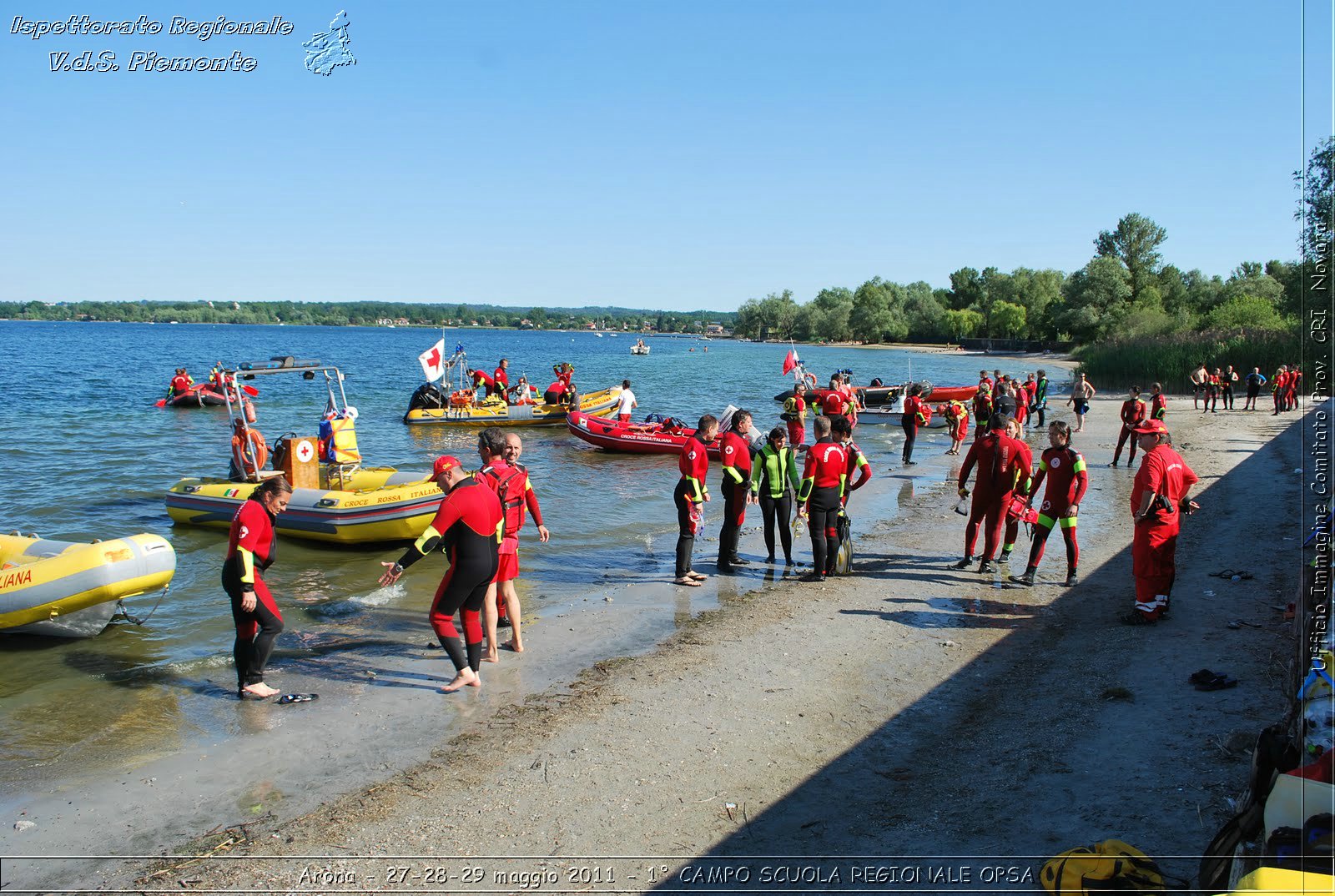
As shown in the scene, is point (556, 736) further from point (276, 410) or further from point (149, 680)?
point (276, 410)

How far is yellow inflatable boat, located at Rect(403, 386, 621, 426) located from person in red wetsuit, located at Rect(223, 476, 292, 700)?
61.0 feet

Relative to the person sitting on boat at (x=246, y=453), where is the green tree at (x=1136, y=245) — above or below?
above

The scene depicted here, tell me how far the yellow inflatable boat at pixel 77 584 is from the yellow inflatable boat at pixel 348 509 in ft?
9.47

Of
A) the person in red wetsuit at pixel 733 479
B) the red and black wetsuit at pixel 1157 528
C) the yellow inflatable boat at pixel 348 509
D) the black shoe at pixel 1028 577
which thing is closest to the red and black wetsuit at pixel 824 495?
the person in red wetsuit at pixel 733 479

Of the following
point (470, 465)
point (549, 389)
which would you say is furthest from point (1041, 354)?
point (470, 465)

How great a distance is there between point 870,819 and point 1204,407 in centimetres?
2756

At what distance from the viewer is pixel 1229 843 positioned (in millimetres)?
3461

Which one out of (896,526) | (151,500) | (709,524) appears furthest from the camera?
(151,500)

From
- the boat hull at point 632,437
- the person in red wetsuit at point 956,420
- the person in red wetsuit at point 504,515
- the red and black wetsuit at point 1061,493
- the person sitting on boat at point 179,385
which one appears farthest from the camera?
the person sitting on boat at point 179,385

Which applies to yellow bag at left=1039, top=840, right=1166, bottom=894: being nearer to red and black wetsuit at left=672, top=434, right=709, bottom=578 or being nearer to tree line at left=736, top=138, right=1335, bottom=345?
red and black wetsuit at left=672, top=434, right=709, bottom=578

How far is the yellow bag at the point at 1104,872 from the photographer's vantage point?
356cm

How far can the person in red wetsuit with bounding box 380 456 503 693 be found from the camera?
606cm

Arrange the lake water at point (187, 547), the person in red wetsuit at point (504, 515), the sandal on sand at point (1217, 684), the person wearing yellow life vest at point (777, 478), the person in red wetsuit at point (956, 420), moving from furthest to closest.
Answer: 1. the person in red wetsuit at point (956, 420)
2. the person wearing yellow life vest at point (777, 478)
3. the person in red wetsuit at point (504, 515)
4. the lake water at point (187, 547)
5. the sandal on sand at point (1217, 684)

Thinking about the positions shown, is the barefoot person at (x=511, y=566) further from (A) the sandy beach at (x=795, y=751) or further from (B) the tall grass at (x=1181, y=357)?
(B) the tall grass at (x=1181, y=357)
